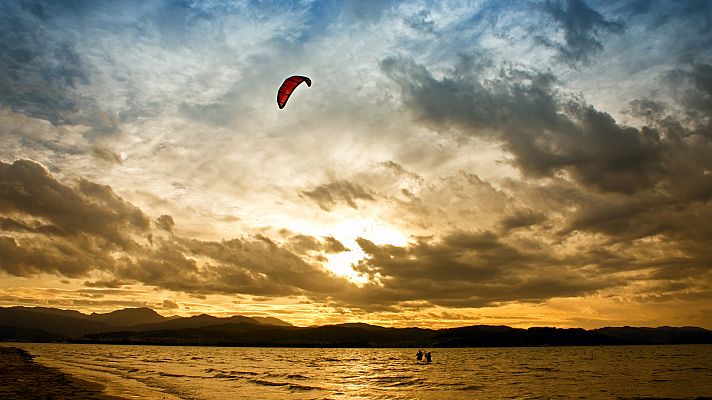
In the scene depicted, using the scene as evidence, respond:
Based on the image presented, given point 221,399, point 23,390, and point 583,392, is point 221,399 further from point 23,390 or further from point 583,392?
point 583,392

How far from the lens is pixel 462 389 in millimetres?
52219

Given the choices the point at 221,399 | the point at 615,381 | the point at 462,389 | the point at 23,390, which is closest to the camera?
the point at 23,390

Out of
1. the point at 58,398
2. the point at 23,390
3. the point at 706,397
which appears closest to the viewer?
the point at 58,398

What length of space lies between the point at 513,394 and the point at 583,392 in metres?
8.59

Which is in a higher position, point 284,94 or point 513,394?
point 284,94

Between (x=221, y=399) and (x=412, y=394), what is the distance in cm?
1860

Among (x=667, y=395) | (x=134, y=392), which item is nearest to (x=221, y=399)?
(x=134, y=392)

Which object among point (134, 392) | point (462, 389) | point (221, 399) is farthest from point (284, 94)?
point (462, 389)

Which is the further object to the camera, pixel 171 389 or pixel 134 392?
pixel 171 389

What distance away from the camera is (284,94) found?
41.6 m

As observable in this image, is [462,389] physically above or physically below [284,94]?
below

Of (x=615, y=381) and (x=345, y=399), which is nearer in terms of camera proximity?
(x=345, y=399)

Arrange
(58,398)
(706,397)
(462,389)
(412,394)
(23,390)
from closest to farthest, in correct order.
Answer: (58,398) < (23,390) < (706,397) < (412,394) < (462,389)

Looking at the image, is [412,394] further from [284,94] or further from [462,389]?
[284,94]
